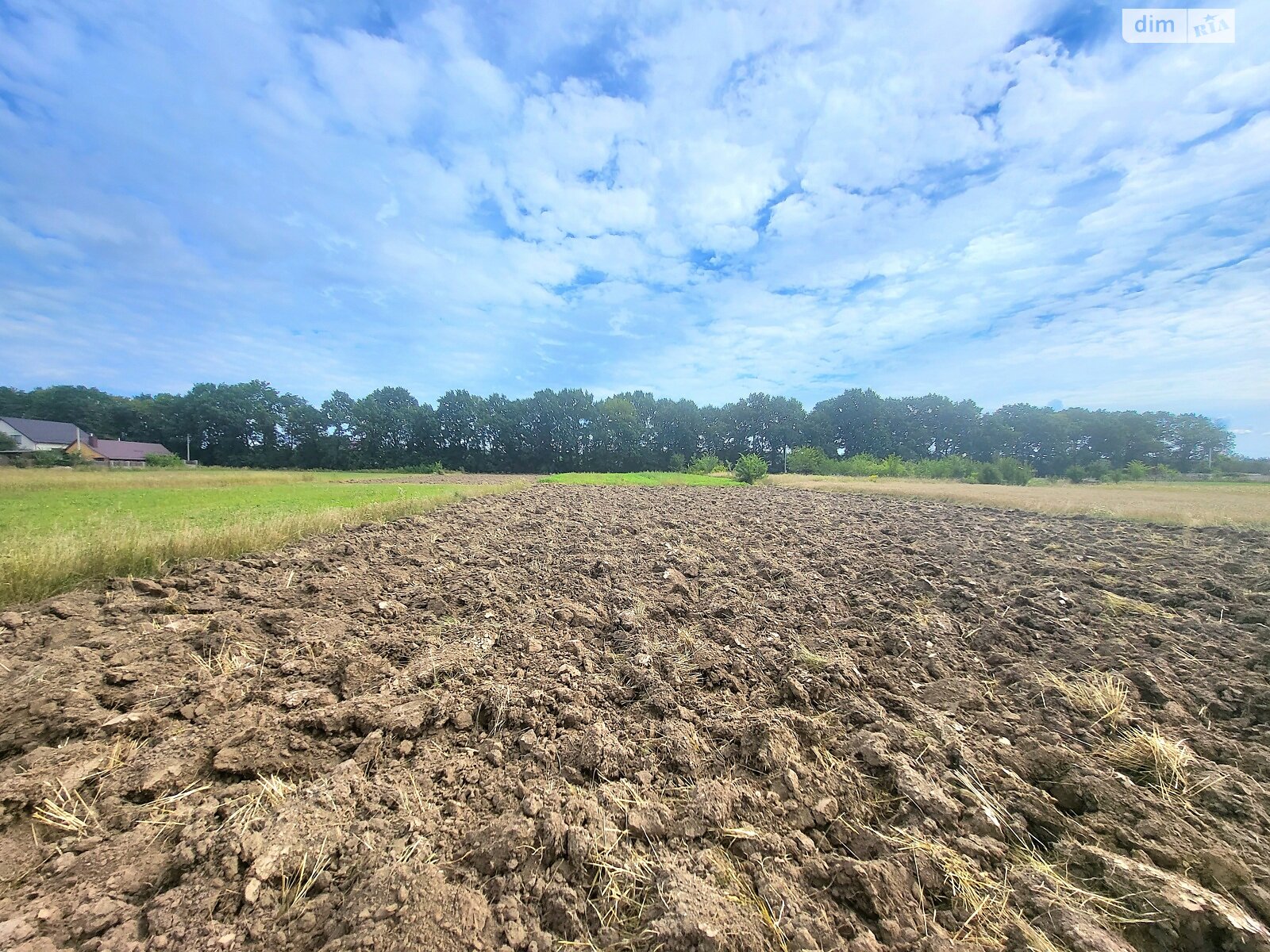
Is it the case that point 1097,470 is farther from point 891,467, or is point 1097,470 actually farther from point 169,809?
point 169,809

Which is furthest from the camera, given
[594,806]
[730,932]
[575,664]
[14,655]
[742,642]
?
[742,642]

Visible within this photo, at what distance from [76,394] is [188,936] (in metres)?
122

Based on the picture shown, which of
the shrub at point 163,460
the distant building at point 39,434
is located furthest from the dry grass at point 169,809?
the distant building at point 39,434

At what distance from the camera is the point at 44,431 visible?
195 feet

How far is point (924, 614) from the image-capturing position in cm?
546

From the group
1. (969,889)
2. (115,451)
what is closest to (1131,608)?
(969,889)

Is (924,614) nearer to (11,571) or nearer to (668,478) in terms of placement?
(11,571)

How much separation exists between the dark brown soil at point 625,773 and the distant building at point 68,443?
76.5 m

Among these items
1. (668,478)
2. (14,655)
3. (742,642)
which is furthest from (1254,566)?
(668,478)

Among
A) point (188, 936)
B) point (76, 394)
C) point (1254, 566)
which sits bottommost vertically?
point (188, 936)

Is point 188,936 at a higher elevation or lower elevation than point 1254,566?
lower

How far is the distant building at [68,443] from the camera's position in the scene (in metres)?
56.2

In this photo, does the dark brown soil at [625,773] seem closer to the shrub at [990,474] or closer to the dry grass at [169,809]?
the dry grass at [169,809]

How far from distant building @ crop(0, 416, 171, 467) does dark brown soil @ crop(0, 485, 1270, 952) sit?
76.5m
